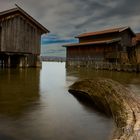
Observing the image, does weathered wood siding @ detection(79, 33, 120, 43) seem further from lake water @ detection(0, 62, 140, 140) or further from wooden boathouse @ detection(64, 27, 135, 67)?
lake water @ detection(0, 62, 140, 140)

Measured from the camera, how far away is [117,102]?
19.7 ft

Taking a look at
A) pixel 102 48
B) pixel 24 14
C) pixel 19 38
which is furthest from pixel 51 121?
pixel 102 48

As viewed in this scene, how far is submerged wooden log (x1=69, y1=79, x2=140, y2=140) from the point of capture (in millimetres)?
3936

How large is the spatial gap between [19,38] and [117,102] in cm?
2128

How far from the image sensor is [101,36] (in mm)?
41969

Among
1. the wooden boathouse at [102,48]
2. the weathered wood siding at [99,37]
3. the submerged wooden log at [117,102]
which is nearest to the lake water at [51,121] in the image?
the submerged wooden log at [117,102]

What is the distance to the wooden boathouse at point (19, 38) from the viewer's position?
24312 millimetres

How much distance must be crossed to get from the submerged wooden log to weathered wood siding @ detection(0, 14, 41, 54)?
1676cm

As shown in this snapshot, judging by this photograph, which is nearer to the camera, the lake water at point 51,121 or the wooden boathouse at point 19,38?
the lake water at point 51,121

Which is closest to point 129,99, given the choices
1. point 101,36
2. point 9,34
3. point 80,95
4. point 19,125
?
point 19,125

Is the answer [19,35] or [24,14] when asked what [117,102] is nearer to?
[19,35]

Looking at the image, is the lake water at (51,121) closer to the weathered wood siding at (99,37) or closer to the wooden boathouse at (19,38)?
the wooden boathouse at (19,38)

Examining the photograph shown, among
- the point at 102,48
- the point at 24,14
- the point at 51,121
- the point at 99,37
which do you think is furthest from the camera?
the point at 99,37

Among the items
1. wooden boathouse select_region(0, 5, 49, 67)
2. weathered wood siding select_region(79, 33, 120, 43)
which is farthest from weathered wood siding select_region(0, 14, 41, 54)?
weathered wood siding select_region(79, 33, 120, 43)
